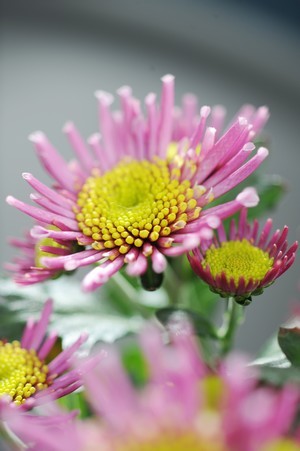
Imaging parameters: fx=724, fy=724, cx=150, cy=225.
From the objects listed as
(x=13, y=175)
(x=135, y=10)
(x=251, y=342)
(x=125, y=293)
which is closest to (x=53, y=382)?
(x=125, y=293)

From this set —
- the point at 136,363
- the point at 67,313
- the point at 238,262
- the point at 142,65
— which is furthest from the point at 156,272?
the point at 142,65

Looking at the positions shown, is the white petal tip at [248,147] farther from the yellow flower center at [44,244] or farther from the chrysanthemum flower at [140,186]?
the yellow flower center at [44,244]

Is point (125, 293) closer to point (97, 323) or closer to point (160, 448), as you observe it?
point (97, 323)

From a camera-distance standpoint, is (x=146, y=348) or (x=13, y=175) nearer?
(x=146, y=348)

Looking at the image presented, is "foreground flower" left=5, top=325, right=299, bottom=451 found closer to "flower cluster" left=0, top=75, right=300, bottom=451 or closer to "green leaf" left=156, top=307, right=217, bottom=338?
"flower cluster" left=0, top=75, right=300, bottom=451

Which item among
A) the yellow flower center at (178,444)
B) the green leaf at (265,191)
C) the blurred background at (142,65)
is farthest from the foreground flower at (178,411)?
the blurred background at (142,65)
